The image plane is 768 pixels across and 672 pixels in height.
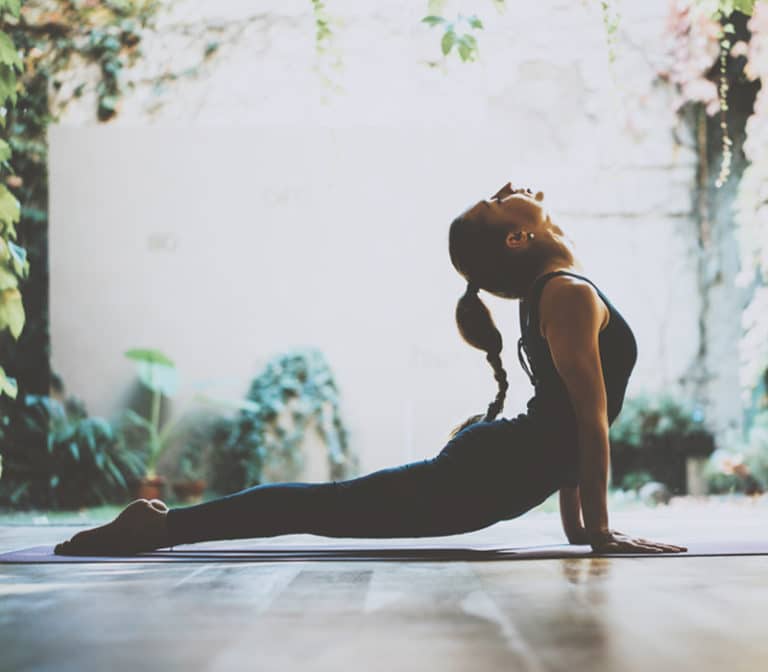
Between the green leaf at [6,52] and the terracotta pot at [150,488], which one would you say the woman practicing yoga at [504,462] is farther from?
the terracotta pot at [150,488]

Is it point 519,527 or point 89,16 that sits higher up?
point 89,16

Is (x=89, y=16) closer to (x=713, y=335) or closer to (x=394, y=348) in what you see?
(x=394, y=348)

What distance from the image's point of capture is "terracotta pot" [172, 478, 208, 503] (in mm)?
4512

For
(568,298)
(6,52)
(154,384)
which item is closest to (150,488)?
(154,384)

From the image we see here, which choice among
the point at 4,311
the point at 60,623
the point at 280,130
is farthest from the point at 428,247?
the point at 60,623

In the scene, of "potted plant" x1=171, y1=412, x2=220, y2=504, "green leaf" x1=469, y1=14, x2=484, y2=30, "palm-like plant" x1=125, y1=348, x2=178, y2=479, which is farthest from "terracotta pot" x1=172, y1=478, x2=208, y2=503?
"green leaf" x1=469, y1=14, x2=484, y2=30

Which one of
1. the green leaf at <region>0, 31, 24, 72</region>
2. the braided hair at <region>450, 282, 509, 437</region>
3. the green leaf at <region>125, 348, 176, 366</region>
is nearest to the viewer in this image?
the braided hair at <region>450, 282, 509, 437</region>

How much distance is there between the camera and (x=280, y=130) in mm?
4945

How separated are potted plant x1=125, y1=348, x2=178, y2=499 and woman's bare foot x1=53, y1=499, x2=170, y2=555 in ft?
8.87

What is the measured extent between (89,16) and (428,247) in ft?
7.17

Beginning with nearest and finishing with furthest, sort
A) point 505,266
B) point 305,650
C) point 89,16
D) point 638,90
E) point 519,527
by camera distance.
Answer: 1. point 305,650
2. point 505,266
3. point 519,527
4. point 89,16
5. point 638,90

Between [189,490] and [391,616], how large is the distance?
3.60 m

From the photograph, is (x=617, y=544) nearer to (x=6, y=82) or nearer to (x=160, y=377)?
(x=6, y=82)

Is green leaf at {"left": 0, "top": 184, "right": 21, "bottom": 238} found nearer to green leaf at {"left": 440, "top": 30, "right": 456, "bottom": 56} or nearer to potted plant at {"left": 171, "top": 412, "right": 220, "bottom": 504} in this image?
green leaf at {"left": 440, "top": 30, "right": 456, "bottom": 56}
